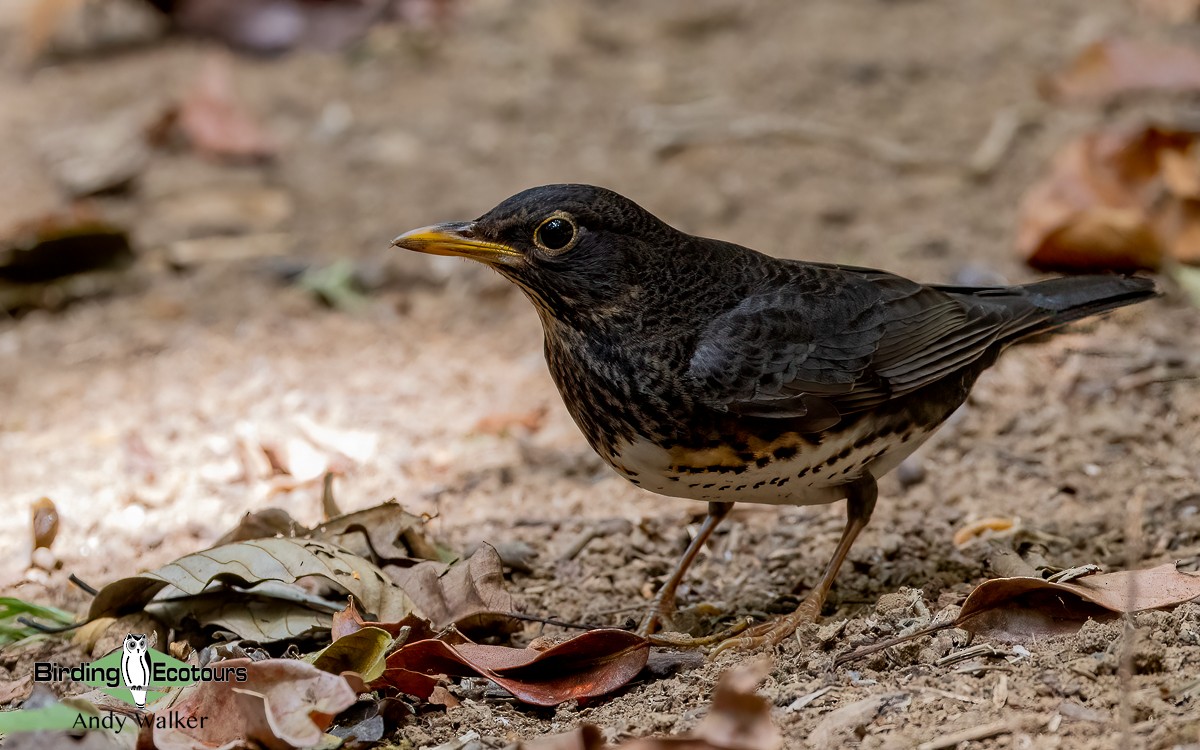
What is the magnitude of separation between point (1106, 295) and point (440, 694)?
118 inches

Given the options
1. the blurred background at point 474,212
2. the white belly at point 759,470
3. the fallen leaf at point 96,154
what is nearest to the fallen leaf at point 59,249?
the blurred background at point 474,212

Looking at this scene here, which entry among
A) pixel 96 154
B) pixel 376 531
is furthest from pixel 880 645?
pixel 96 154

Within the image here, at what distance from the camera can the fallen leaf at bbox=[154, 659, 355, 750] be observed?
134 inches

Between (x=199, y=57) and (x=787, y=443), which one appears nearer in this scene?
(x=787, y=443)

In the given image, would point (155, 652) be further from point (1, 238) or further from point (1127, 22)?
point (1127, 22)

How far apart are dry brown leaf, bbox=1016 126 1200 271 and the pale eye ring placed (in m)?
A: 3.43

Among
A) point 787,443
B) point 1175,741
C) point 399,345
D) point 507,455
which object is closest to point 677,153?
point 399,345

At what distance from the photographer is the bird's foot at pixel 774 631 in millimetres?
4199

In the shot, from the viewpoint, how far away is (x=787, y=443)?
4.36 m

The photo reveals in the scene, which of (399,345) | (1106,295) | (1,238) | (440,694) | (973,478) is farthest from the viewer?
(1,238)

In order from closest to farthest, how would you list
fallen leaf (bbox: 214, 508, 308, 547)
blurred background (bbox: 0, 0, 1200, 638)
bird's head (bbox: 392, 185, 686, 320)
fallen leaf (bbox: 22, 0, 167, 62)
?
bird's head (bbox: 392, 185, 686, 320) → fallen leaf (bbox: 214, 508, 308, 547) → blurred background (bbox: 0, 0, 1200, 638) → fallen leaf (bbox: 22, 0, 167, 62)

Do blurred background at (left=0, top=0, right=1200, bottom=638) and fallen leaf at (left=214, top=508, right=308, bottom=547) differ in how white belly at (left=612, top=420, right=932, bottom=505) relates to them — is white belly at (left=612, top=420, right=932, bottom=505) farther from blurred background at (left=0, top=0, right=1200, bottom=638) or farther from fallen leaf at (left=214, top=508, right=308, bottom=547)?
fallen leaf at (left=214, top=508, right=308, bottom=547)

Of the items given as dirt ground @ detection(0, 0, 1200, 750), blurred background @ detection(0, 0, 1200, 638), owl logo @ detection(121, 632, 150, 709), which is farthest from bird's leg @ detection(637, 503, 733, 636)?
owl logo @ detection(121, 632, 150, 709)

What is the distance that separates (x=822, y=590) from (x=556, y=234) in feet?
5.02
